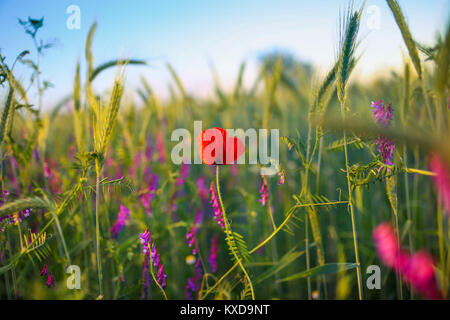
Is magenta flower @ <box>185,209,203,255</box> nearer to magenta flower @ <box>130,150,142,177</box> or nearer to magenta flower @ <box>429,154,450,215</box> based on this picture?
magenta flower @ <box>130,150,142,177</box>

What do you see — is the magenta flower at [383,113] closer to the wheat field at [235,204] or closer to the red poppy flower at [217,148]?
the wheat field at [235,204]

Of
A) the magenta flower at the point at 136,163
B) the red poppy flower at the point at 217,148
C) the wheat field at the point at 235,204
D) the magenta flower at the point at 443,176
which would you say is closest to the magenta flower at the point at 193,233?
the wheat field at the point at 235,204

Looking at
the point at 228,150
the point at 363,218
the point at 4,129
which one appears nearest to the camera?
the point at 228,150

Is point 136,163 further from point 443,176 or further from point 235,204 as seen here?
point 443,176

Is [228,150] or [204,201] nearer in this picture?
[228,150]

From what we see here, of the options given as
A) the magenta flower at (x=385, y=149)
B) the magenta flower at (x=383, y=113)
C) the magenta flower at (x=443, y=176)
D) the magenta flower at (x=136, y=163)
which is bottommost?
the magenta flower at (x=443, y=176)

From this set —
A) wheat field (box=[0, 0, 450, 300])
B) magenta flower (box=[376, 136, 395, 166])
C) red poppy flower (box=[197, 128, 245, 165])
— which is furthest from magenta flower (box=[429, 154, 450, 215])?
red poppy flower (box=[197, 128, 245, 165])

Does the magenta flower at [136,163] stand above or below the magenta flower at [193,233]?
above
